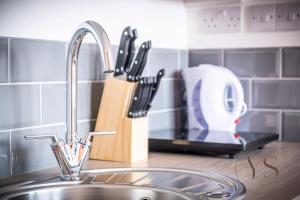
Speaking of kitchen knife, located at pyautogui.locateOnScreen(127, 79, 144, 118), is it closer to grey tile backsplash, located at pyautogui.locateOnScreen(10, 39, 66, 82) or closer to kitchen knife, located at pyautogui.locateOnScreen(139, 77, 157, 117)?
kitchen knife, located at pyautogui.locateOnScreen(139, 77, 157, 117)

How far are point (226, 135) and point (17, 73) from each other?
0.67 m

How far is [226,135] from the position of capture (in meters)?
1.55

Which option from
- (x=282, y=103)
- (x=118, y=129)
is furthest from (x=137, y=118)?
(x=282, y=103)

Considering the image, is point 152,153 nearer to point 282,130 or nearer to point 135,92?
point 135,92

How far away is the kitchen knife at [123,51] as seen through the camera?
4.35 ft

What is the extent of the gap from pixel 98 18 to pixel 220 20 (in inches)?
20.8

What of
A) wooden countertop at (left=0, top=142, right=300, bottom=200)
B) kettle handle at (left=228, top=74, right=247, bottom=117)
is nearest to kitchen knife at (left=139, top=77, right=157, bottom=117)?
wooden countertop at (left=0, top=142, right=300, bottom=200)

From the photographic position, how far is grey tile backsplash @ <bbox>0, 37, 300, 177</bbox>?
1137mm

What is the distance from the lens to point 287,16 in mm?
1683

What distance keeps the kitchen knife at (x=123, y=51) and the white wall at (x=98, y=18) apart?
116 mm

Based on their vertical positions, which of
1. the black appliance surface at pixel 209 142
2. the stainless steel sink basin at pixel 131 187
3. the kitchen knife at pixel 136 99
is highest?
the kitchen knife at pixel 136 99

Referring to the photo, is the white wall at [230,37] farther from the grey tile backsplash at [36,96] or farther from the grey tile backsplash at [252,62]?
the grey tile backsplash at [36,96]

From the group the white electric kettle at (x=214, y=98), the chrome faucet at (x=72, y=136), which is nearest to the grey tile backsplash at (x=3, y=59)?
the chrome faucet at (x=72, y=136)

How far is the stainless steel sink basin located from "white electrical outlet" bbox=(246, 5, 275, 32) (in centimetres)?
71
